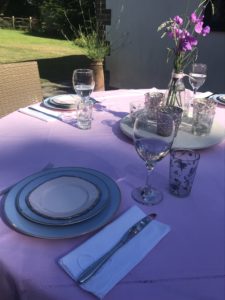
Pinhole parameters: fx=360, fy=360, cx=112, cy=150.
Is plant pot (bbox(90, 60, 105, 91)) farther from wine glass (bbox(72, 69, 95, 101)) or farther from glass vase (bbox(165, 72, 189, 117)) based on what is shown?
glass vase (bbox(165, 72, 189, 117))

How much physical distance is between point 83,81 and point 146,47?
335 centimetres

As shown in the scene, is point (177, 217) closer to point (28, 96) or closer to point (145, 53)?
point (28, 96)

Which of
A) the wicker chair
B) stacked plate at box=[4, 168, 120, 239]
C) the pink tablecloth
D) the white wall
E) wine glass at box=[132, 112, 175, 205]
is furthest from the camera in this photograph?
the white wall

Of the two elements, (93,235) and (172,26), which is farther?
(172,26)

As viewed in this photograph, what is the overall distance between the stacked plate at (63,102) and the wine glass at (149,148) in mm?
673

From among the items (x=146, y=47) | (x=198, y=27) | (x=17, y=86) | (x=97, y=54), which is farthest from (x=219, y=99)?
(x=146, y=47)

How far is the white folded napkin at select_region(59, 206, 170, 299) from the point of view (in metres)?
0.75

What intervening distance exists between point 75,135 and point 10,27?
1767 cm

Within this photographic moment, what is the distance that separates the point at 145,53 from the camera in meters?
4.86

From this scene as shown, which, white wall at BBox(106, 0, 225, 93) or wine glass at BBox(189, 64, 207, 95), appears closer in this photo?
wine glass at BBox(189, 64, 207, 95)

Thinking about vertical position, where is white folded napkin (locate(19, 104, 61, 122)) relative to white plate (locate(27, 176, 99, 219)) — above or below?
above

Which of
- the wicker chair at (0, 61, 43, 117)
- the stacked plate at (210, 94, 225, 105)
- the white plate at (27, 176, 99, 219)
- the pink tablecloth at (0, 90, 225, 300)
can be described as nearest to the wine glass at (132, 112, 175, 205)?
the pink tablecloth at (0, 90, 225, 300)

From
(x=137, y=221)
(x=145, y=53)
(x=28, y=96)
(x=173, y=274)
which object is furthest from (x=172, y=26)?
(x=145, y=53)

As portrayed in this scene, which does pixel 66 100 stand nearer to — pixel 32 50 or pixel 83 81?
pixel 83 81
